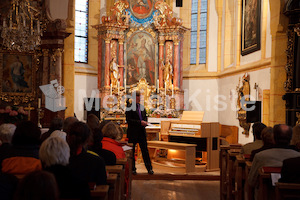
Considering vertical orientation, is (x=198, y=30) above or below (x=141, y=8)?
below

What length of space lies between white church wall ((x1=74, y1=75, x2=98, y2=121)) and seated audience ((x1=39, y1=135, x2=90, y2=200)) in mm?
15039

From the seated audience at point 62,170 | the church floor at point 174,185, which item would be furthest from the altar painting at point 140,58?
the seated audience at point 62,170

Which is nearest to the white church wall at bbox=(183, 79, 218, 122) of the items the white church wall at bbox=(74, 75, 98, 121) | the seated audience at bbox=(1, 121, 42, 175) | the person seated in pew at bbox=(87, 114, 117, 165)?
the white church wall at bbox=(74, 75, 98, 121)

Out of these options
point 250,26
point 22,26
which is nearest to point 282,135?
point 22,26

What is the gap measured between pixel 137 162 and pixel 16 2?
5.25 meters

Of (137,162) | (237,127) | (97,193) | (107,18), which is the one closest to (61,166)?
(97,193)

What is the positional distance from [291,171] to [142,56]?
48.6 ft

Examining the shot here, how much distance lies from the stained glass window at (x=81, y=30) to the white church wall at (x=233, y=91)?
19.6 ft

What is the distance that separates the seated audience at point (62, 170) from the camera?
296cm

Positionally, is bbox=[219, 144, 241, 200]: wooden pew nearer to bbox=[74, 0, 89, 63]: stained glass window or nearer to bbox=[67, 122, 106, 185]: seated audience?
bbox=[67, 122, 106, 185]: seated audience

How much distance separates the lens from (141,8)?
18469 millimetres

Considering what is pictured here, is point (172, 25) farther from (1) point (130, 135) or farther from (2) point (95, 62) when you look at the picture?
(1) point (130, 135)

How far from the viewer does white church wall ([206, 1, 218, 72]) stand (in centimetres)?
1916

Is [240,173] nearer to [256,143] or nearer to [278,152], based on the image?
[256,143]
